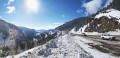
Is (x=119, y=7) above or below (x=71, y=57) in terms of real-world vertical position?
above

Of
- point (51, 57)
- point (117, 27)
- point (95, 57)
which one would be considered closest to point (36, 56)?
point (51, 57)

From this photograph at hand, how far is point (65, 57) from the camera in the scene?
24.0 ft

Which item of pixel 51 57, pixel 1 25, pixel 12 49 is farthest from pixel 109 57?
pixel 1 25

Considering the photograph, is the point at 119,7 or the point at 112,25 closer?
the point at 112,25

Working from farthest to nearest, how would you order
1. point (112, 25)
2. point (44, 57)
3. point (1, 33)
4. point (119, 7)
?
point (1, 33) → point (119, 7) → point (112, 25) → point (44, 57)

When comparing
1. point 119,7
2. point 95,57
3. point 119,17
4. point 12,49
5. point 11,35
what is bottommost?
point 95,57

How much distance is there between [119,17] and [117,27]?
6.84 m

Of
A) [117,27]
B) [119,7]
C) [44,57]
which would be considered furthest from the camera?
[119,7]

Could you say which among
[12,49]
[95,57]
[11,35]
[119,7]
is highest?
[119,7]

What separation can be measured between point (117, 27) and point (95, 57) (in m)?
35.5

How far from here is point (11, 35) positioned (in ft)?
17.2

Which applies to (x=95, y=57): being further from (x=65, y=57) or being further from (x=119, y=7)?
(x=119, y=7)

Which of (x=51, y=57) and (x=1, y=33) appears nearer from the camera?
(x=51, y=57)

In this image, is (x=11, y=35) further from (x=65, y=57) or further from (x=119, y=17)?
(x=119, y=17)
